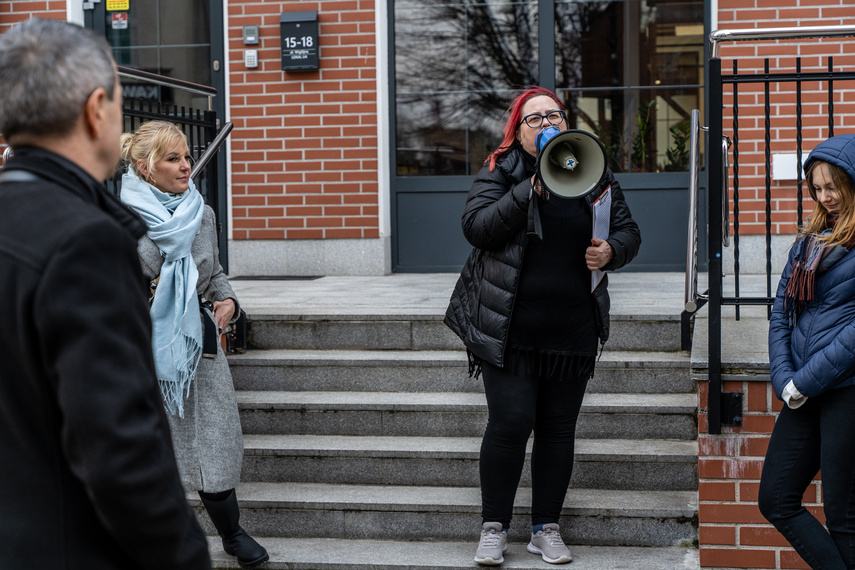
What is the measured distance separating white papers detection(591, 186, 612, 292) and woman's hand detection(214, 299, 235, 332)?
1382 mm

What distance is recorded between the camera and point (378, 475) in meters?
→ 4.13

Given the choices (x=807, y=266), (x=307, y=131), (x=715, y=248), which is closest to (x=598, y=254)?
(x=715, y=248)

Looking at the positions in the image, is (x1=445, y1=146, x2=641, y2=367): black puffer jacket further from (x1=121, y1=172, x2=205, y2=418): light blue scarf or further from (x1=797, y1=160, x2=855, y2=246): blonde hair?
(x1=121, y1=172, x2=205, y2=418): light blue scarf

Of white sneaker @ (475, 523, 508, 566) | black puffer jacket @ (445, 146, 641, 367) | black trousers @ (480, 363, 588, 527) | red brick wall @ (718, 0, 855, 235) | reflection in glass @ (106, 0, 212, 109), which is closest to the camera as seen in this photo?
black puffer jacket @ (445, 146, 641, 367)

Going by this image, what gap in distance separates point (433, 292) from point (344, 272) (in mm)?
1520

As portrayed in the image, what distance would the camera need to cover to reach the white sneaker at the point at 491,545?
3443 mm

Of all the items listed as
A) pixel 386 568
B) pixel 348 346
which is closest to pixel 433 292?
pixel 348 346

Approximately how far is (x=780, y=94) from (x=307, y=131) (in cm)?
353

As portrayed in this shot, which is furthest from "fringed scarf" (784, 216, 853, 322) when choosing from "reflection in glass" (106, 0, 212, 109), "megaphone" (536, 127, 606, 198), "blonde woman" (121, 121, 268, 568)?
"reflection in glass" (106, 0, 212, 109)

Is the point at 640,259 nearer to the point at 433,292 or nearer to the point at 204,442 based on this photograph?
the point at 433,292

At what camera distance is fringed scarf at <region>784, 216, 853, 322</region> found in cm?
280

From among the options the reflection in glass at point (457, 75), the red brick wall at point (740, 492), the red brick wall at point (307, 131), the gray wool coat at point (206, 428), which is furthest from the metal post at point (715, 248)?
the red brick wall at point (307, 131)

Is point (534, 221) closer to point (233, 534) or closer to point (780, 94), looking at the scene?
point (233, 534)

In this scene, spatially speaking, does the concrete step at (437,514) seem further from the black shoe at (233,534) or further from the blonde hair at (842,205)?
the blonde hair at (842,205)
